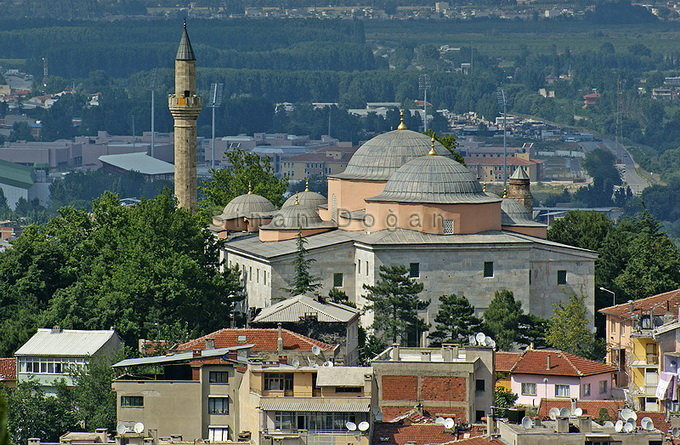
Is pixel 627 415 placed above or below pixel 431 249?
below

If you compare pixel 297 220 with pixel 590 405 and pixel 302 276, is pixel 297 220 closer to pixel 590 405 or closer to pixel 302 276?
pixel 302 276

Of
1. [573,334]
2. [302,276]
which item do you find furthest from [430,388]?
[302,276]

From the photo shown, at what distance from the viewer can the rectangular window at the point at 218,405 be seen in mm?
46219

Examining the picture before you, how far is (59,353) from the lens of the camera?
181 ft

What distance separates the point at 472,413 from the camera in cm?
4884

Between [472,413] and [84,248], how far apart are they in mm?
21504

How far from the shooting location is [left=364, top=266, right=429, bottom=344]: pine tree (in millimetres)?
63719

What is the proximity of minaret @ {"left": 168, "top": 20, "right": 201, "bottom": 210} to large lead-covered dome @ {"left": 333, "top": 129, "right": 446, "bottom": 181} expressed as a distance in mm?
9310

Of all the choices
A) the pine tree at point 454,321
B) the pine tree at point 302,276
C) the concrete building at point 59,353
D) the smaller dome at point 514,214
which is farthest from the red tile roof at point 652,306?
the concrete building at point 59,353

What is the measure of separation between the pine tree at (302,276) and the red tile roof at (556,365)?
34.5 ft

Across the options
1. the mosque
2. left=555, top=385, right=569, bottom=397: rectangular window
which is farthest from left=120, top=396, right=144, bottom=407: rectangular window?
the mosque

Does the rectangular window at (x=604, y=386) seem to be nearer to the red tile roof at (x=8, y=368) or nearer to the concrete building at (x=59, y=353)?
the concrete building at (x=59, y=353)

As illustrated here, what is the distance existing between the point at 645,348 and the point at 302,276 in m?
11.6

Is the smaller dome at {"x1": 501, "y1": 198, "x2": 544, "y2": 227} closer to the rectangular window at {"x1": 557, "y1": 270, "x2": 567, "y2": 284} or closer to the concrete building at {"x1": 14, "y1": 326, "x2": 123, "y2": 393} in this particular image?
the rectangular window at {"x1": 557, "y1": 270, "x2": 567, "y2": 284}
